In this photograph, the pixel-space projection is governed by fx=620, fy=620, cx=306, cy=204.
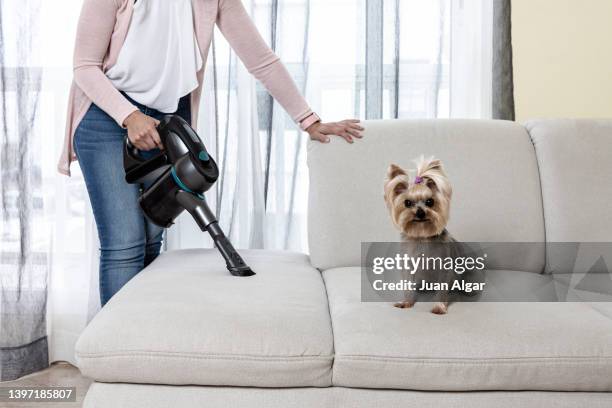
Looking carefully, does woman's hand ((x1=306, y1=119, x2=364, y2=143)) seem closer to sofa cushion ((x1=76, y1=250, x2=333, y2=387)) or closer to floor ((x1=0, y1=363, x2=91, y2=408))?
sofa cushion ((x1=76, y1=250, x2=333, y2=387))

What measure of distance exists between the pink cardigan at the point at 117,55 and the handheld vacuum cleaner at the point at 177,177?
136mm

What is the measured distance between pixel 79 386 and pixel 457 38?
6.38 feet

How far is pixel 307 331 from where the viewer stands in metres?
1.43

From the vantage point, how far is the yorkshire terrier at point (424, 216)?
1456 millimetres

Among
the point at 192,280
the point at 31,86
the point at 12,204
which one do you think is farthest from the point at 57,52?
the point at 192,280

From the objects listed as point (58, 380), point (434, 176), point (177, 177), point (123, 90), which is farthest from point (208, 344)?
point (58, 380)

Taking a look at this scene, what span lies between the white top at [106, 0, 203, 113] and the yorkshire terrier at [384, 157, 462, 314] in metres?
0.77

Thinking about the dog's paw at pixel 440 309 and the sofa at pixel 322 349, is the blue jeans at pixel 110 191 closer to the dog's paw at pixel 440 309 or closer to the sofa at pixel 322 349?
the sofa at pixel 322 349

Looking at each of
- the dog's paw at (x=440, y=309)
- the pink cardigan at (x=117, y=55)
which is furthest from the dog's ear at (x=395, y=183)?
the pink cardigan at (x=117, y=55)

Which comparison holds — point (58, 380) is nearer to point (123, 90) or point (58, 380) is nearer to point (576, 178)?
point (123, 90)

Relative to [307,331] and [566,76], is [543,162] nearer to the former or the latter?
[566,76]

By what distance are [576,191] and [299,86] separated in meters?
1.07

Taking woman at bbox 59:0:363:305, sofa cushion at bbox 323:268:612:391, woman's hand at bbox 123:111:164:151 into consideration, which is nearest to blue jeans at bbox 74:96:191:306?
woman at bbox 59:0:363:305

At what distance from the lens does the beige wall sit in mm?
2443
